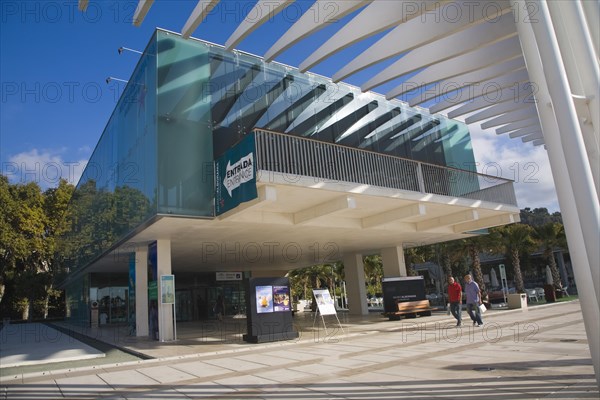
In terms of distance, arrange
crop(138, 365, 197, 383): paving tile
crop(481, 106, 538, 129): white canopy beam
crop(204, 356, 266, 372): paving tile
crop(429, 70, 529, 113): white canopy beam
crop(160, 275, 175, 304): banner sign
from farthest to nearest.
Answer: crop(160, 275, 175, 304): banner sign
crop(481, 106, 538, 129): white canopy beam
crop(429, 70, 529, 113): white canopy beam
crop(204, 356, 266, 372): paving tile
crop(138, 365, 197, 383): paving tile

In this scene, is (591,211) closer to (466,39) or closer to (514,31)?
(514,31)

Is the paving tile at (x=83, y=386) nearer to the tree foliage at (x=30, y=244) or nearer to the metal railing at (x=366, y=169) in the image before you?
the metal railing at (x=366, y=169)

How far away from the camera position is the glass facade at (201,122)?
46.8 feet

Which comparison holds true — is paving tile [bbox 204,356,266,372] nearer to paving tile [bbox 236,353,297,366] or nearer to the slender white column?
paving tile [bbox 236,353,297,366]

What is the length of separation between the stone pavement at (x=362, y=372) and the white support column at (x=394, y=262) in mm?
12534

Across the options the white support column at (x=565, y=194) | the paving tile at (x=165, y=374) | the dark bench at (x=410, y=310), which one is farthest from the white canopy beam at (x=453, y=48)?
the dark bench at (x=410, y=310)

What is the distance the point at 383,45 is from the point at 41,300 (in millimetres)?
46398

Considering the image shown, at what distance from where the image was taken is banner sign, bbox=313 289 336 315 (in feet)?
45.3

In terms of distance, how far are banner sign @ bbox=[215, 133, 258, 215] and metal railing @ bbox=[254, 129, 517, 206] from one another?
1.14 ft

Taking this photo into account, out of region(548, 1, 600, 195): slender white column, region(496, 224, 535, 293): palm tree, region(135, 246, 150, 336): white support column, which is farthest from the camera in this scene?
region(496, 224, 535, 293): palm tree

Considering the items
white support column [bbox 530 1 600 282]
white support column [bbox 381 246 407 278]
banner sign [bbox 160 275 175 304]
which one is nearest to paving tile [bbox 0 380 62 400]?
banner sign [bbox 160 275 175 304]

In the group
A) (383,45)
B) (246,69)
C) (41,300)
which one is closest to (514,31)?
(383,45)

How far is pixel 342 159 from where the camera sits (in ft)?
47.4

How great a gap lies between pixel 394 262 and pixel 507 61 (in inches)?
694
